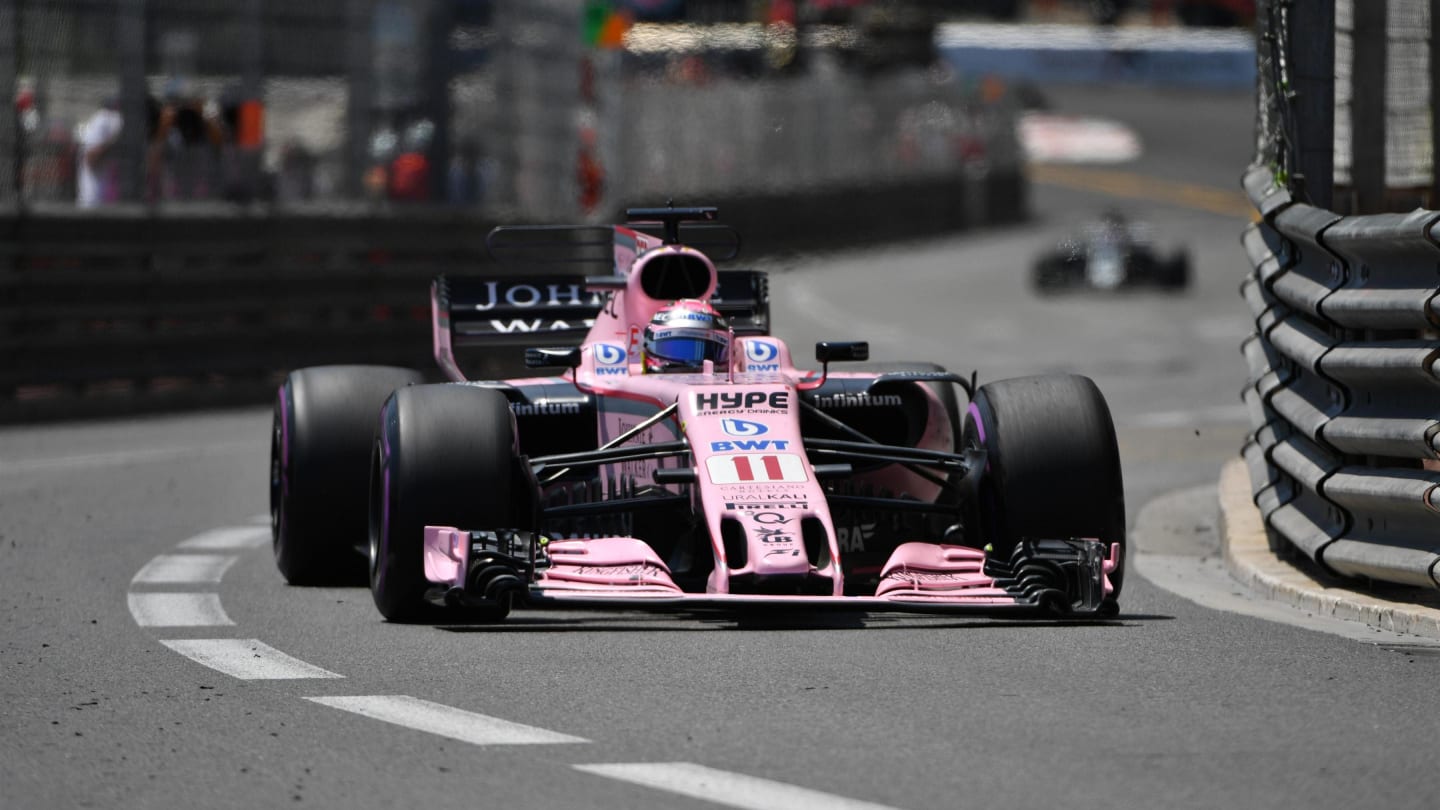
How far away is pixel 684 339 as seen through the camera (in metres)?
9.80

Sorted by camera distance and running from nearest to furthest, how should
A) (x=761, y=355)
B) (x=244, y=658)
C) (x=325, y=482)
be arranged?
(x=244, y=658) < (x=761, y=355) < (x=325, y=482)

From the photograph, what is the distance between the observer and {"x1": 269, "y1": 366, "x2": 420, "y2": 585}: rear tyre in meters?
10.1

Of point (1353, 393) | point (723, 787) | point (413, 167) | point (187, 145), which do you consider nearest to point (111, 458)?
point (187, 145)

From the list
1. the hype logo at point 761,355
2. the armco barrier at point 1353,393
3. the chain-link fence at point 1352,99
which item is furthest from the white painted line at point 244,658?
the chain-link fence at point 1352,99

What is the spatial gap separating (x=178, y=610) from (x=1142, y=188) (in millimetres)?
49416

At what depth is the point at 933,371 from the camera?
10.2 metres

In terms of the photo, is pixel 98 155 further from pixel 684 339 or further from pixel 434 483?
pixel 434 483

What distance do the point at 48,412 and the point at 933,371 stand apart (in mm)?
10762

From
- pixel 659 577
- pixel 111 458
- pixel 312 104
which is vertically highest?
pixel 312 104

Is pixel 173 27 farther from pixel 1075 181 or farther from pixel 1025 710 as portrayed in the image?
pixel 1075 181

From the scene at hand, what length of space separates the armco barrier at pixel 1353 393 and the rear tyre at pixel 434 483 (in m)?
2.99

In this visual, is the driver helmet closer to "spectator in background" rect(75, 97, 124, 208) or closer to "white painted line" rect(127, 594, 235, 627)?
"white painted line" rect(127, 594, 235, 627)

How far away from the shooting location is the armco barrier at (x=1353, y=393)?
339 inches

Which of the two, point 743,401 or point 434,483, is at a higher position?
point 743,401
